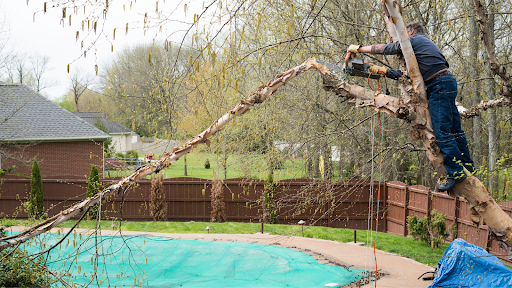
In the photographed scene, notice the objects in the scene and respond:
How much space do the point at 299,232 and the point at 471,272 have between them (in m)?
6.18

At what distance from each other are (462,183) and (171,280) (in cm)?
733

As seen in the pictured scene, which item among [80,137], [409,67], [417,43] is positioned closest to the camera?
[409,67]

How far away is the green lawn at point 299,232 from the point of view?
11203 mm

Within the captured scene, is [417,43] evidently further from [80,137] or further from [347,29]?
[80,137]

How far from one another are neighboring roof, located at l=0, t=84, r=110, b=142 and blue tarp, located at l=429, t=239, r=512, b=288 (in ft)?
48.0

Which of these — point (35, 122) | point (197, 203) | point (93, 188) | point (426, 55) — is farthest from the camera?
point (35, 122)

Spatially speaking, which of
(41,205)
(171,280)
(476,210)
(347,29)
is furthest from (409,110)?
(41,205)

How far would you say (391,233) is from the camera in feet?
47.6

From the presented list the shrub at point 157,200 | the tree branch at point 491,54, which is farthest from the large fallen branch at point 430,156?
the shrub at point 157,200

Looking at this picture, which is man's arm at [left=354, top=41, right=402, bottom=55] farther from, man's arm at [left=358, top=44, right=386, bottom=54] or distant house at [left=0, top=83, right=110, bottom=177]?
distant house at [left=0, top=83, right=110, bottom=177]

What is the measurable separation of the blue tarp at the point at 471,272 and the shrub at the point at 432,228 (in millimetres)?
3632

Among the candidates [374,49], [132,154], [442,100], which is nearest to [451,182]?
[442,100]

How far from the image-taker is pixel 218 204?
15.1 metres

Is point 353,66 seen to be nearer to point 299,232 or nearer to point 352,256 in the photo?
point 352,256
